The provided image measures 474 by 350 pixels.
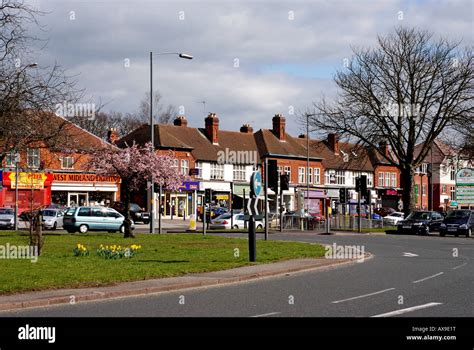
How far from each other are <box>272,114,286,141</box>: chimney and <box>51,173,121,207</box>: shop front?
2207 cm

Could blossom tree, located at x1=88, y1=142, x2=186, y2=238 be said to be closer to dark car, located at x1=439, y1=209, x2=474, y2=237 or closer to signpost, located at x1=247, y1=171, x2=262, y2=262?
signpost, located at x1=247, y1=171, x2=262, y2=262

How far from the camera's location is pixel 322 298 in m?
14.2

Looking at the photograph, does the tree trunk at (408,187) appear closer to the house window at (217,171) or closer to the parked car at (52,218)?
the house window at (217,171)

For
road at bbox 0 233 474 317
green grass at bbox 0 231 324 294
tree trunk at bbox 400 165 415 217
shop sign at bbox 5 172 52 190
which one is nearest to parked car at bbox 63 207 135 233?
green grass at bbox 0 231 324 294

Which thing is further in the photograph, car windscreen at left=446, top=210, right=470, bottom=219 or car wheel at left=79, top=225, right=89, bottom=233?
car windscreen at left=446, top=210, right=470, bottom=219

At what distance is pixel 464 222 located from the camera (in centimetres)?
4591

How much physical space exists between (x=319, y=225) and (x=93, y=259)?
34177mm

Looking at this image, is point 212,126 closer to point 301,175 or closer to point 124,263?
point 301,175

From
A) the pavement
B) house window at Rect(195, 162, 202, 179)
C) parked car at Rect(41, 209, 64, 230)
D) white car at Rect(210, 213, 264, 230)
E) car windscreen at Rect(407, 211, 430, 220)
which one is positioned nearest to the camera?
the pavement

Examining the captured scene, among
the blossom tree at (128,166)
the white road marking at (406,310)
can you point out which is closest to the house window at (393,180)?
the blossom tree at (128,166)

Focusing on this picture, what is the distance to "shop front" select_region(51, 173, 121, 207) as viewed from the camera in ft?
212

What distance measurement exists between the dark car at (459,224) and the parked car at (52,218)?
83.0 feet

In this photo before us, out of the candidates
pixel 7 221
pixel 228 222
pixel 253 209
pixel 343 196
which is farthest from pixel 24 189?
pixel 253 209
